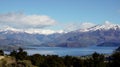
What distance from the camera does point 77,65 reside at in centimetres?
8956

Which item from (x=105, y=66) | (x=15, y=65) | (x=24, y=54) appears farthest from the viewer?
(x=24, y=54)

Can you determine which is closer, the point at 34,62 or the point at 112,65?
the point at 112,65

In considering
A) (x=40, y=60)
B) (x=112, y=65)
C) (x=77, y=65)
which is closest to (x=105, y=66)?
(x=112, y=65)

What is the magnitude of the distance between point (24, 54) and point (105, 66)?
28.1 metres

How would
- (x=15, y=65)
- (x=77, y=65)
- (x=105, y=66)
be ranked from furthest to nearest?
(x=77, y=65), (x=105, y=66), (x=15, y=65)

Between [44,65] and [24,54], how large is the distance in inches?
729

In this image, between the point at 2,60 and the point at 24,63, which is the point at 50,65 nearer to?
the point at 24,63

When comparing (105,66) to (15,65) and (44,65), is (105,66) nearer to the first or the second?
(44,65)

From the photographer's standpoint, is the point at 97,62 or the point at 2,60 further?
the point at 97,62

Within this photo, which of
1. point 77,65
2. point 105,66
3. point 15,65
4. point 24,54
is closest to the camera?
point 15,65

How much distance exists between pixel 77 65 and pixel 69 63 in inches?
126

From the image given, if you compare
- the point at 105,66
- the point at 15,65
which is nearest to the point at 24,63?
the point at 15,65

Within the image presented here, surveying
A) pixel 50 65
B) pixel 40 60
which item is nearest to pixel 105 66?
pixel 50 65

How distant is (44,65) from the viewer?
82.3 metres
